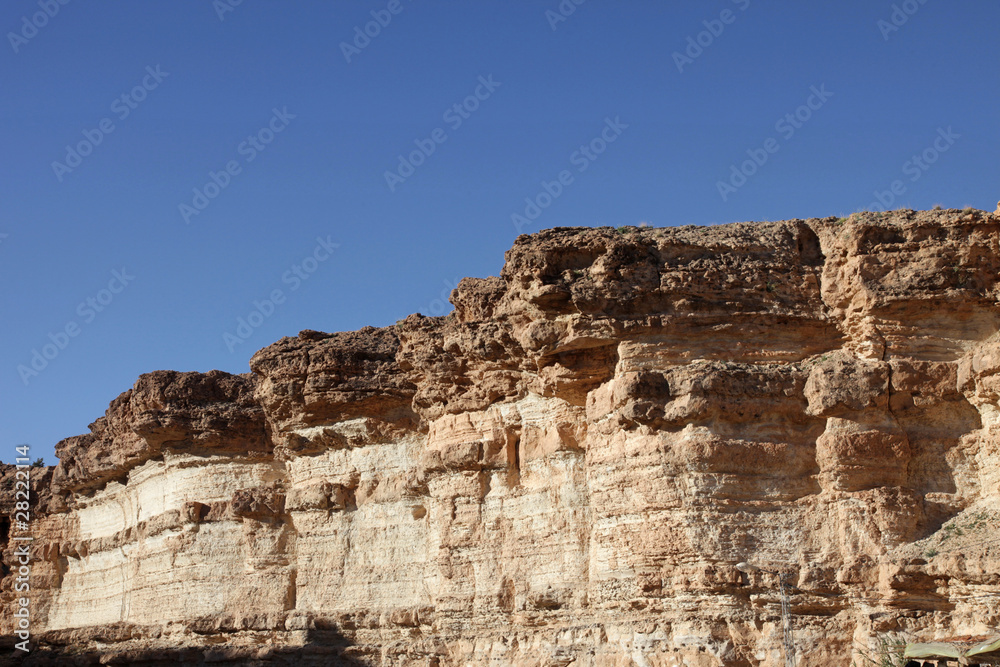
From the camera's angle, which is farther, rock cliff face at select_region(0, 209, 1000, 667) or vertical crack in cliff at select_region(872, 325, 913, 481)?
vertical crack in cliff at select_region(872, 325, 913, 481)

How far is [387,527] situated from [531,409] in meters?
5.14

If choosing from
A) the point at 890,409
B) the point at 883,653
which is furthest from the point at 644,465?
the point at 883,653

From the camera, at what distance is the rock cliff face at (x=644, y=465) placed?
18703mm

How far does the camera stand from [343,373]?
91.5ft

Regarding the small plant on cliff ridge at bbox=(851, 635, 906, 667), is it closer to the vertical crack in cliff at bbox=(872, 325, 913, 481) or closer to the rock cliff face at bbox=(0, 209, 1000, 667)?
the rock cliff face at bbox=(0, 209, 1000, 667)

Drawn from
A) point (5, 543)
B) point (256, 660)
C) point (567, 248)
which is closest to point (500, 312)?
point (567, 248)

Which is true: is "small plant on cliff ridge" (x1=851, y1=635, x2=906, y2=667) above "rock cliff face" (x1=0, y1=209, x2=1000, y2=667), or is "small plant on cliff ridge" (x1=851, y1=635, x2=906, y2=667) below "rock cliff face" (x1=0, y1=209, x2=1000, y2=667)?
below

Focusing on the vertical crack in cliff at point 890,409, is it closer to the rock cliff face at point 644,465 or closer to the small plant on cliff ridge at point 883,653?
the rock cliff face at point 644,465

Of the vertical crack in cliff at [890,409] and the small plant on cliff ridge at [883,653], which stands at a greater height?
the vertical crack in cliff at [890,409]

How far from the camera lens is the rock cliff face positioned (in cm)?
1870

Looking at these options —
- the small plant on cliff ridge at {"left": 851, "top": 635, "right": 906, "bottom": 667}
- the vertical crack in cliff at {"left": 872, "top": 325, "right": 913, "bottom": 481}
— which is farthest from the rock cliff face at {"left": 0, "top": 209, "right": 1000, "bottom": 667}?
the small plant on cliff ridge at {"left": 851, "top": 635, "right": 906, "bottom": 667}

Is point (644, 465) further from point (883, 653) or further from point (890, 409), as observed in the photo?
point (883, 653)

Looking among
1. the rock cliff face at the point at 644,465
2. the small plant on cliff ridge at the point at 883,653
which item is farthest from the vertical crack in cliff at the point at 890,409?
the small plant on cliff ridge at the point at 883,653

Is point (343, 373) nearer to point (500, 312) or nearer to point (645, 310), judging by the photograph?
point (500, 312)
